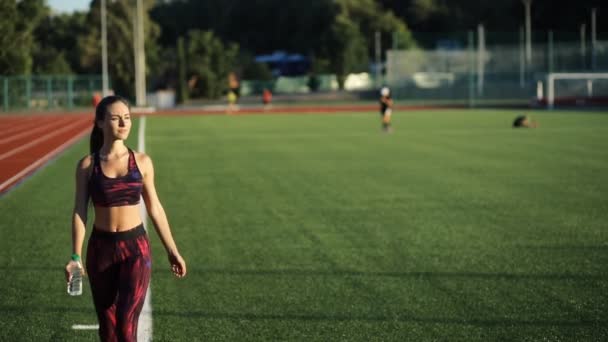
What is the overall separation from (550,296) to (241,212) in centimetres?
608

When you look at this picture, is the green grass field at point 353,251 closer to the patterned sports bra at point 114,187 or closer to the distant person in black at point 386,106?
the patterned sports bra at point 114,187

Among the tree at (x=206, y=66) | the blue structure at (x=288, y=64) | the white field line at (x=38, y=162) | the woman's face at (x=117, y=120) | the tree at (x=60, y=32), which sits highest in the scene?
the tree at (x=60, y=32)

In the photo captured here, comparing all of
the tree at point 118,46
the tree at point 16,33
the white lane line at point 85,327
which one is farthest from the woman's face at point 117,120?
the tree at point 118,46

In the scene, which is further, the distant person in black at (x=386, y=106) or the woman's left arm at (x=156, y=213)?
the distant person in black at (x=386, y=106)

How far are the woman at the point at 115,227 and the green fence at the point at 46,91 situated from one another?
58352 mm

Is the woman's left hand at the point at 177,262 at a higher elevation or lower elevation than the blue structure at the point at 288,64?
lower

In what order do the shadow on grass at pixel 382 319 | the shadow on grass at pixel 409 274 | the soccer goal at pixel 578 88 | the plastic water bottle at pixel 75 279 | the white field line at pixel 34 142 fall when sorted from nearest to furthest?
1. the plastic water bottle at pixel 75 279
2. the shadow on grass at pixel 382 319
3. the shadow on grass at pixel 409 274
4. the white field line at pixel 34 142
5. the soccer goal at pixel 578 88

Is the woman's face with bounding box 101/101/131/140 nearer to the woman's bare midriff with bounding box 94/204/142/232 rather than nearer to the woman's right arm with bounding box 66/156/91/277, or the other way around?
the woman's right arm with bounding box 66/156/91/277

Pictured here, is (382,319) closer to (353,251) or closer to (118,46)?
(353,251)

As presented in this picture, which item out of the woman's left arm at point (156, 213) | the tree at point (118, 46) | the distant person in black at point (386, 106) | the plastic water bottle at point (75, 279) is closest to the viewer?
the plastic water bottle at point (75, 279)

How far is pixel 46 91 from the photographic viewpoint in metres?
65.4

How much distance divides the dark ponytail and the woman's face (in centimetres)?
2

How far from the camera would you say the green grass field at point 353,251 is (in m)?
7.09

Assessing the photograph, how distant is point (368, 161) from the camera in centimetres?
2158
